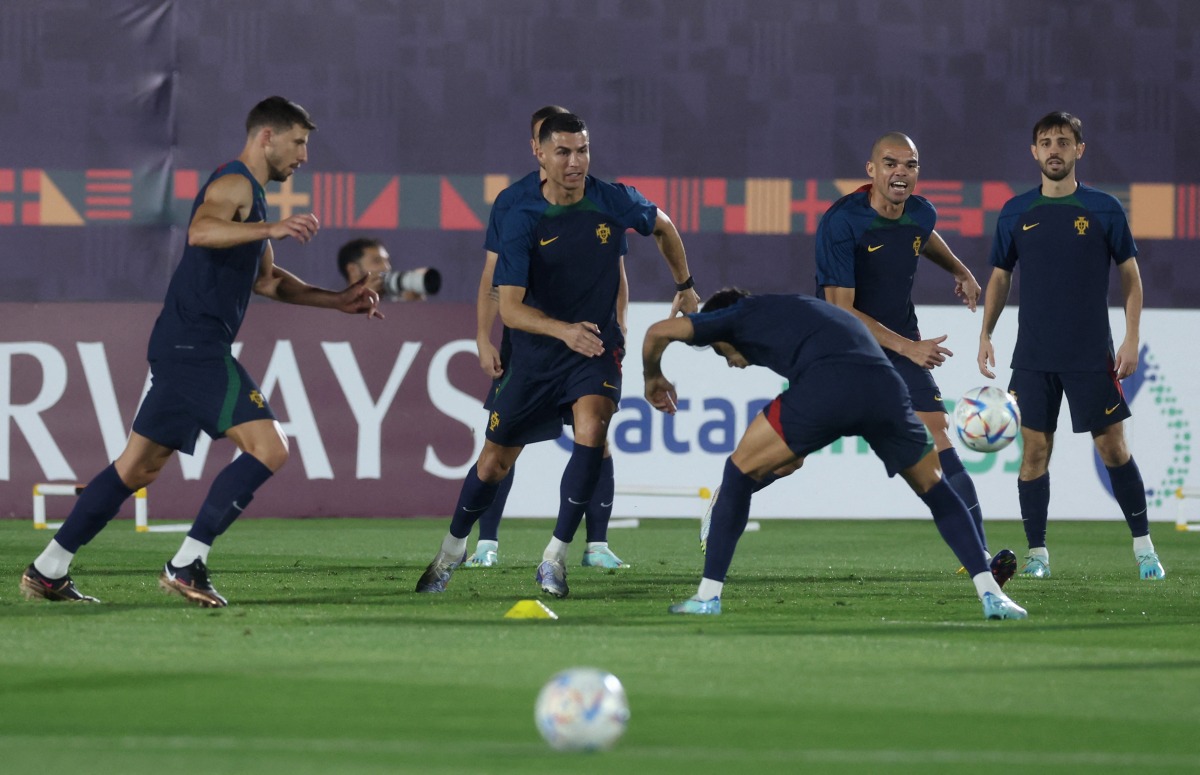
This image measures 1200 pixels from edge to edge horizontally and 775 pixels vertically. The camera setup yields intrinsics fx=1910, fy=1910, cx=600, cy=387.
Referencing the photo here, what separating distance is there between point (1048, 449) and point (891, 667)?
4.25 metres

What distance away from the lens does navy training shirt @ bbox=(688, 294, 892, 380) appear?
6.88 metres

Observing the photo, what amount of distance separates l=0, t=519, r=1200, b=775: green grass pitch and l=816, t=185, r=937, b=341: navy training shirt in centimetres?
131

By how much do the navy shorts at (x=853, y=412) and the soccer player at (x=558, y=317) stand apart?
1.14 meters

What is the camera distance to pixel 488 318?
876cm

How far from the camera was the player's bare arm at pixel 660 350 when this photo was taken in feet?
21.9

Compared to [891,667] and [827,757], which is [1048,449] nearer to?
[891,667]

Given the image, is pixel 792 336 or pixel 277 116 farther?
pixel 277 116

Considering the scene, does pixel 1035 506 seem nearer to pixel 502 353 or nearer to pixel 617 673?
pixel 502 353

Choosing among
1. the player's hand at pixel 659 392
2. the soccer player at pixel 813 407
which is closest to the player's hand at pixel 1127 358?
the soccer player at pixel 813 407

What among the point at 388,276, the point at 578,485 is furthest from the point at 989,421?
the point at 388,276

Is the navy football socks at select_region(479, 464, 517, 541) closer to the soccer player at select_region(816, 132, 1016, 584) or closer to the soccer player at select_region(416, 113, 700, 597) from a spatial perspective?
the soccer player at select_region(416, 113, 700, 597)

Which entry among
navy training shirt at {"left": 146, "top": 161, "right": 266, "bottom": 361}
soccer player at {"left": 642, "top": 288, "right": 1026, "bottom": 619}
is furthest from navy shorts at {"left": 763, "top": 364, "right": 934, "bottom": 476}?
navy training shirt at {"left": 146, "top": 161, "right": 266, "bottom": 361}

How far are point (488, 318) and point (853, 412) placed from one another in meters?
2.43

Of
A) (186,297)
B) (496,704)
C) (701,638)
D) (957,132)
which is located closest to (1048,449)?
(701,638)
